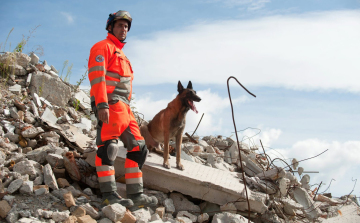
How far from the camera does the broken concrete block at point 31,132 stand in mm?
5962

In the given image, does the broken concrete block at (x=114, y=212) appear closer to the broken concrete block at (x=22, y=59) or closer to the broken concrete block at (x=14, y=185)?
the broken concrete block at (x=14, y=185)

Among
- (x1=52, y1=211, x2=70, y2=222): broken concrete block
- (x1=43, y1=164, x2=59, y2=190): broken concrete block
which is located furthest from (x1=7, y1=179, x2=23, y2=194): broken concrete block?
(x1=52, y1=211, x2=70, y2=222): broken concrete block

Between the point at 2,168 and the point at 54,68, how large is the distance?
5.40 m

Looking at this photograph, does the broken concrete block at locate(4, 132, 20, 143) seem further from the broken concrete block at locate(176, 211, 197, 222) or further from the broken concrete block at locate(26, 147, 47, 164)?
the broken concrete block at locate(176, 211, 197, 222)

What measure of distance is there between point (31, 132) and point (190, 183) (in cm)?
312

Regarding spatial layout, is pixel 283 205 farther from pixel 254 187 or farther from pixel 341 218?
pixel 341 218

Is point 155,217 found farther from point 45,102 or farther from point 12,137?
point 45,102

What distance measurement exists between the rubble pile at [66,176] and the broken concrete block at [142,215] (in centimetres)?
1

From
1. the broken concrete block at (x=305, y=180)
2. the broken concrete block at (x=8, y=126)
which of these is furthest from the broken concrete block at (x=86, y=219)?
the broken concrete block at (x=305, y=180)

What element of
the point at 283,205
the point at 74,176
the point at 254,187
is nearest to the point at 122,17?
the point at 74,176

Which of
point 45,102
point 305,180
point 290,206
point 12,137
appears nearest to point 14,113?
point 12,137

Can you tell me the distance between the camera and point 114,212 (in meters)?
4.04

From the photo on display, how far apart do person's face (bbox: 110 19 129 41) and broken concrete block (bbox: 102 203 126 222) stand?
93.2 inches

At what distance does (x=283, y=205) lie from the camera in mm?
5551
